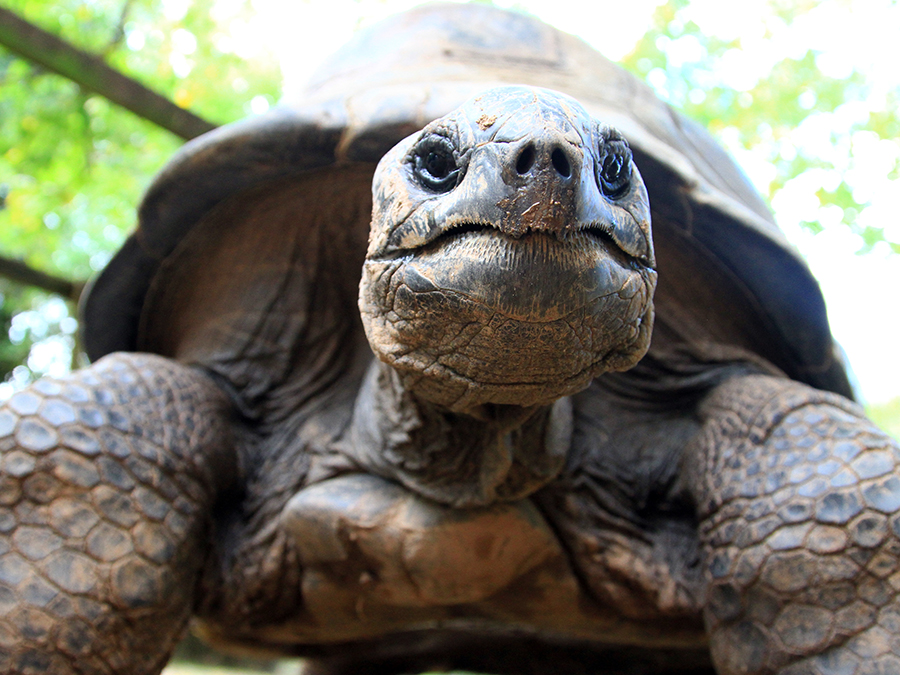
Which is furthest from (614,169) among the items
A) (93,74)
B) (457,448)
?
(93,74)

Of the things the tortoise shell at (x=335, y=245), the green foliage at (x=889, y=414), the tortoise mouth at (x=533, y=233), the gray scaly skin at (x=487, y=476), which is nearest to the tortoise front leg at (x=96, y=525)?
the gray scaly skin at (x=487, y=476)

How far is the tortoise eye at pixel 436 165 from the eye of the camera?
1.25 m

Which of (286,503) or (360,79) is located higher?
(360,79)

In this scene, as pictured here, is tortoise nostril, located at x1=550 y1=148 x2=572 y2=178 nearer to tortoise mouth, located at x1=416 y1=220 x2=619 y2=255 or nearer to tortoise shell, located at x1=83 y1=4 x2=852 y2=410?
tortoise mouth, located at x1=416 y1=220 x2=619 y2=255

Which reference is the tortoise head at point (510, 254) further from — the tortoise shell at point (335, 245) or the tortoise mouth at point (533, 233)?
the tortoise shell at point (335, 245)

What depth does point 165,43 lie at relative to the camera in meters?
5.75

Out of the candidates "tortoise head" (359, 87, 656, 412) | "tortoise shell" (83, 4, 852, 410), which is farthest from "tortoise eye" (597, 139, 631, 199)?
"tortoise shell" (83, 4, 852, 410)

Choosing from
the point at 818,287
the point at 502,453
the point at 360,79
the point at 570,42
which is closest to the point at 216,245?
the point at 360,79

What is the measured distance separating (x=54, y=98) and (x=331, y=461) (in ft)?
→ 13.6

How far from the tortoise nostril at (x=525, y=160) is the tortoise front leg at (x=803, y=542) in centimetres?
118

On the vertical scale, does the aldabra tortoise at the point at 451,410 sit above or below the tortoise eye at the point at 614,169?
below

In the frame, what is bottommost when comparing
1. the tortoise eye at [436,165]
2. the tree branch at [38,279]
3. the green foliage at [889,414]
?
the green foliage at [889,414]

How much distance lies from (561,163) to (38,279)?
4.43m

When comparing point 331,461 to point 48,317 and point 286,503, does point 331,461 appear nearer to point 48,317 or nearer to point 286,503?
point 286,503
